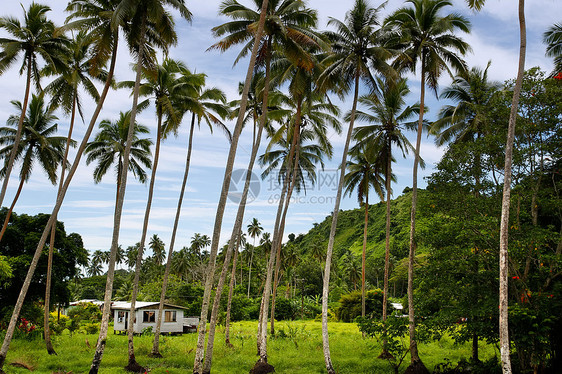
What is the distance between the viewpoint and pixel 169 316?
3209 cm

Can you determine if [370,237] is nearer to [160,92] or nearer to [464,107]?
[464,107]

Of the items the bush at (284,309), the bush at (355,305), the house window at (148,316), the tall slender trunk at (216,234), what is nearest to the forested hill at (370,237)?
the bush at (355,305)

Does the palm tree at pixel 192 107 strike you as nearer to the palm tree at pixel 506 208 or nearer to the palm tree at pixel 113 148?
the palm tree at pixel 113 148

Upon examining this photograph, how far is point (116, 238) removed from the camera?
569 inches

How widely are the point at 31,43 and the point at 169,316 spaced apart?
22156 millimetres

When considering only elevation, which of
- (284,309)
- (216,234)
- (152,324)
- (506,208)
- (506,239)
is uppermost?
(506,208)

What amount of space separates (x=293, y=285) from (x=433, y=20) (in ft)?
210

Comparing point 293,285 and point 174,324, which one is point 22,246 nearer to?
point 174,324

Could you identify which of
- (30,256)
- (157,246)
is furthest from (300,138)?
(157,246)

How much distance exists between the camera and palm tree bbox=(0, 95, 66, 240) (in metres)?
22.4

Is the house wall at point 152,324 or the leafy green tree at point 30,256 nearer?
the leafy green tree at point 30,256

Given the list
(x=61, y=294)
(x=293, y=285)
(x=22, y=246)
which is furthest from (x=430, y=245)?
(x=293, y=285)

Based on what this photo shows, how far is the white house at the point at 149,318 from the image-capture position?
100 ft

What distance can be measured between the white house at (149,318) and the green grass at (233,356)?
13.7ft
